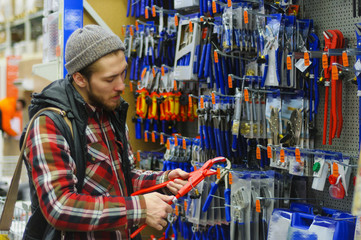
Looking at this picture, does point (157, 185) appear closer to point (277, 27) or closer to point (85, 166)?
point (85, 166)

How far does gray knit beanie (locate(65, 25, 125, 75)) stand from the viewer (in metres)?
2.10

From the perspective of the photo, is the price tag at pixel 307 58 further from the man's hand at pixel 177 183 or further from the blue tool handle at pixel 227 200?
the man's hand at pixel 177 183

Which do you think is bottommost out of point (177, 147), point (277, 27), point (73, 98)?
point (177, 147)

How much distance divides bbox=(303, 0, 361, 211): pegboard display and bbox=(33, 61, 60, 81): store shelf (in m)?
2.25

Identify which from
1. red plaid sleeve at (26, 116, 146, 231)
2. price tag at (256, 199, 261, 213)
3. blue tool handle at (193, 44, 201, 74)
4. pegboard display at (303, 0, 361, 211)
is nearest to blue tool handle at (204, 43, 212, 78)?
blue tool handle at (193, 44, 201, 74)

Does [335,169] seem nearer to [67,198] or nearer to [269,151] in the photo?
[269,151]

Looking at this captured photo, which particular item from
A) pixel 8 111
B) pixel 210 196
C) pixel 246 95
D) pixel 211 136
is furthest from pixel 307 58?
pixel 8 111

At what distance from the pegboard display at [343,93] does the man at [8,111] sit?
4744 mm

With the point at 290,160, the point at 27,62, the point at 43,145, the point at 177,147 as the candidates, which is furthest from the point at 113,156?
the point at 27,62

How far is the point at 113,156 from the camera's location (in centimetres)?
227

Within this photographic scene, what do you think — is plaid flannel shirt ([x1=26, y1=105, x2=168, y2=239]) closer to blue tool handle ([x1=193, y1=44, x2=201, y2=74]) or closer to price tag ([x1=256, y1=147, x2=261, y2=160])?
price tag ([x1=256, y1=147, x2=261, y2=160])

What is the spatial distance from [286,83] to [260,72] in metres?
0.29

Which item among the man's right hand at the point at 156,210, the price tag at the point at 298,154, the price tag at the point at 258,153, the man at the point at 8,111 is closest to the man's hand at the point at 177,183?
the man's right hand at the point at 156,210

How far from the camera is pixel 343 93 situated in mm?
3209
